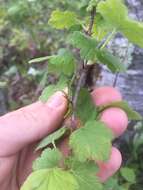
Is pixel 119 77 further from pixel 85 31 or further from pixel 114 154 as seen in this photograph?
pixel 85 31

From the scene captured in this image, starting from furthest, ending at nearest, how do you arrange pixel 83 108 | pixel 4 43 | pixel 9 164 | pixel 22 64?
pixel 4 43 → pixel 22 64 → pixel 9 164 → pixel 83 108

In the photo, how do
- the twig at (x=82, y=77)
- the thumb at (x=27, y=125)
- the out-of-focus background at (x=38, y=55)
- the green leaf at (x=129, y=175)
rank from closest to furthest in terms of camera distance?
1. the twig at (x=82, y=77)
2. the thumb at (x=27, y=125)
3. the green leaf at (x=129, y=175)
4. the out-of-focus background at (x=38, y=55)

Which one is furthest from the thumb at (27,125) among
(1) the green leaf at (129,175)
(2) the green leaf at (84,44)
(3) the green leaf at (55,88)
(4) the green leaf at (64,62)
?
(1) the green leaf at (129,175)

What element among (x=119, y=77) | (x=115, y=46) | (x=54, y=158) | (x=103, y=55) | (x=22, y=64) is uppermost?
(x=103, y=55)

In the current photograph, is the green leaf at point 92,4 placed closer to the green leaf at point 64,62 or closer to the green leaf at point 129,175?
the green leaf at point 64,62

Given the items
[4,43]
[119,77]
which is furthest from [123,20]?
[4,43]

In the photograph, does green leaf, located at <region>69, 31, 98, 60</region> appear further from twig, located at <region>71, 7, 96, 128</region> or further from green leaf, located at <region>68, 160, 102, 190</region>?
green leaf, located at <region>68, 160, 102, 190</region>

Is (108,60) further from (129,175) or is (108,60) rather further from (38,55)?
(38,55)

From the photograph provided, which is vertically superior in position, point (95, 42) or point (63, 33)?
point (95, 42)

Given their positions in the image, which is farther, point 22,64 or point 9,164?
point 22,64
